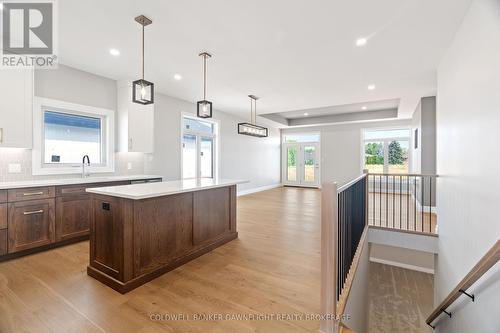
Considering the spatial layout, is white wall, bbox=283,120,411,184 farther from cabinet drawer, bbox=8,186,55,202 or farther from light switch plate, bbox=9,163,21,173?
light switch plate, bbox=9,163,21,173

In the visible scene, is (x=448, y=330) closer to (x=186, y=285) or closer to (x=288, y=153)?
(x=186, y=285)

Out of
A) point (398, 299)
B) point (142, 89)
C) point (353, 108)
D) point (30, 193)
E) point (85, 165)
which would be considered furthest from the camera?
point (353, 108)

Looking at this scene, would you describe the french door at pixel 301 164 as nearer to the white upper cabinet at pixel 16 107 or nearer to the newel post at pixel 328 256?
the newel post at pixel 328 256

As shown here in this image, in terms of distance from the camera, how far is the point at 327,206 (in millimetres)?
1607

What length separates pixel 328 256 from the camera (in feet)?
5.38

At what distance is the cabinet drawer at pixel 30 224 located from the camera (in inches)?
111

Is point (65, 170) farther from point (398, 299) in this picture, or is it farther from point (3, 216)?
point (398, 299)

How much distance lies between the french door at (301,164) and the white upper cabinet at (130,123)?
6.94m

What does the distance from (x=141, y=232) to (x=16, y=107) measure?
269 cm

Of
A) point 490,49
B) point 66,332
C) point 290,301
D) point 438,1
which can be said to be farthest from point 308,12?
point 66,332

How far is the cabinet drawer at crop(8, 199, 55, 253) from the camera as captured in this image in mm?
2832

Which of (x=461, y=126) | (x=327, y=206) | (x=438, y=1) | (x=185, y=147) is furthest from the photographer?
(x=185, y=147)

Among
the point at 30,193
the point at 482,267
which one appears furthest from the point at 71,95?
the point at 482,267

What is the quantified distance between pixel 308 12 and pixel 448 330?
4045 mm
